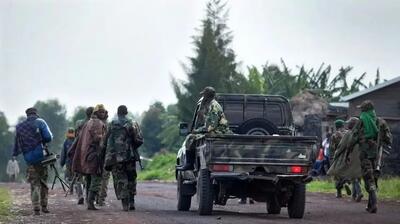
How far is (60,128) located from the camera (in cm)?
12162

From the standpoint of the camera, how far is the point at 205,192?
15.7 m

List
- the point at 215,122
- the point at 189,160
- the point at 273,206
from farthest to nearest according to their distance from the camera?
the point at 189,160
the point at 273,206
the point at 215,122

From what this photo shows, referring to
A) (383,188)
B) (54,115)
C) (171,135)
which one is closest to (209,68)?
(171,135)

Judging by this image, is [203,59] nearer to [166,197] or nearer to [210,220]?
[166,197]

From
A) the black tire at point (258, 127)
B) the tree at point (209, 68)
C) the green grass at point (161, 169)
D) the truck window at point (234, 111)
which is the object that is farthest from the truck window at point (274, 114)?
the tree at point (209, 68)

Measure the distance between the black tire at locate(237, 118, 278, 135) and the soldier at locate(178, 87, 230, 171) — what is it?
0.55m

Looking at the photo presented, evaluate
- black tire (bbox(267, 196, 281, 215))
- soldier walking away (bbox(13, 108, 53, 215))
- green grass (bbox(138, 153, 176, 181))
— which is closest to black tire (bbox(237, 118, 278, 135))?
black tire (bbox(267, 196, 281, 215))

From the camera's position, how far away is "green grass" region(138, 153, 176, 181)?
1924 inches

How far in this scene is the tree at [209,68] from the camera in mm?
67375

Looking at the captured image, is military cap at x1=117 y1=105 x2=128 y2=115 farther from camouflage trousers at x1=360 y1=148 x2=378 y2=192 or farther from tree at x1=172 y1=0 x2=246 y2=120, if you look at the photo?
tree at x1=172 y1=0 x2=246 y2=120

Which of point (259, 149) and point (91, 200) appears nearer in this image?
point (259, 149)

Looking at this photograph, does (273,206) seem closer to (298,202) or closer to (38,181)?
(298,202)

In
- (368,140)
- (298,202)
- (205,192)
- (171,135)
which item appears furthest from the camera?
(171,135)

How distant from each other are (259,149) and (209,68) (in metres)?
52.3
